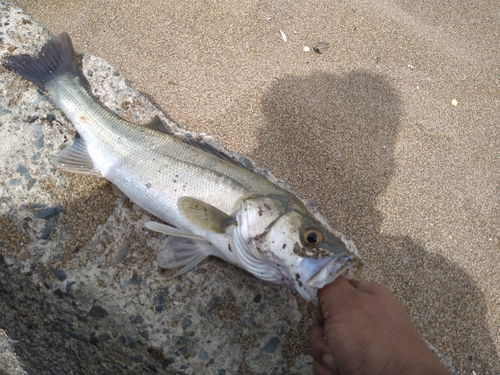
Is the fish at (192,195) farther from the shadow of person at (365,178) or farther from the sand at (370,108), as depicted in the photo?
the sand at (370,108)

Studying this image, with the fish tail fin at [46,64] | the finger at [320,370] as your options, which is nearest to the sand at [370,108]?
the fish tail fin at [46,64]

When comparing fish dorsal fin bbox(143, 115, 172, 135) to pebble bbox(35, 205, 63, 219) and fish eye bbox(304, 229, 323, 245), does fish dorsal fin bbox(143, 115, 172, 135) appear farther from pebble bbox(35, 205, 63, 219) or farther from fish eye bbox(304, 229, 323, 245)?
fish eye bbox(304, 229, 323, 245)

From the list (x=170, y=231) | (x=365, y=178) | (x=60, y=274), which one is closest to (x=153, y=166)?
(x=170, y=231)

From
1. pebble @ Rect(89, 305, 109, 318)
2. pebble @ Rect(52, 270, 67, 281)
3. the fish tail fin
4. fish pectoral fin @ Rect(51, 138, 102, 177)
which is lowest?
pebble @ Rect(89, 305, 109, 318)

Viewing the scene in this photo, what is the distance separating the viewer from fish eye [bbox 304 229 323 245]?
6.97 feet

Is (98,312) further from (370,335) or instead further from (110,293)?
(370,335)

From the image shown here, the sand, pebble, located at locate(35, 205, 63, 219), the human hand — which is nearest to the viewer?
the human hand

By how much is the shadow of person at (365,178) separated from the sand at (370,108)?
12mm

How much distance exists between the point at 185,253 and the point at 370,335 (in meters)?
1.24

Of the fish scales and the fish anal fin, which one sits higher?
the fish scales

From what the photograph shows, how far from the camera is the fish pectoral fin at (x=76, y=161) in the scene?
2.75 metres

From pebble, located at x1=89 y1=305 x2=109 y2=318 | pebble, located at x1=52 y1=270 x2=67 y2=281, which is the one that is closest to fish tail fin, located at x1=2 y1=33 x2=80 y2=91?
pebble, located at x1=52 y1=270 x2=67 y2=281

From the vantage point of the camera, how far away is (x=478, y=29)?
517cm

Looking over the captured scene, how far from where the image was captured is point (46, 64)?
3027mm
